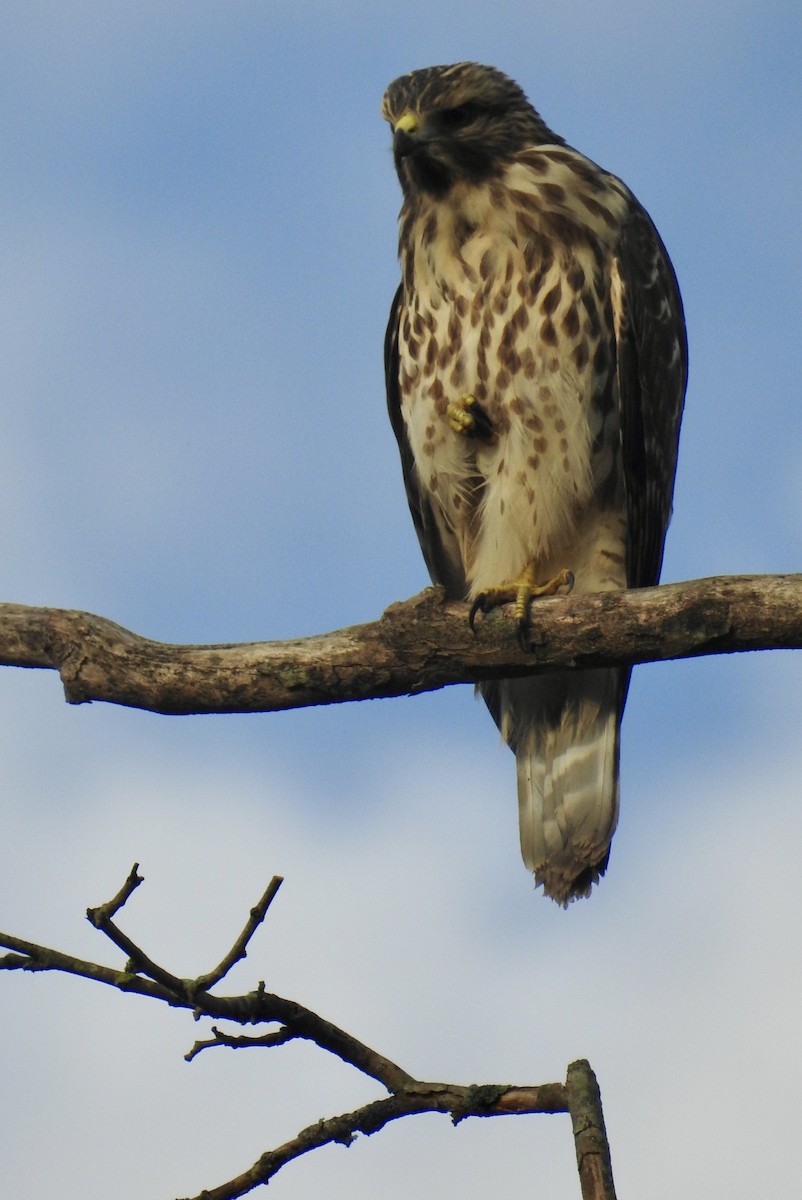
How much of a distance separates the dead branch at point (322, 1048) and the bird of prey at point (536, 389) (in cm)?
229

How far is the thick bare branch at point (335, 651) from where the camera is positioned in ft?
15.1

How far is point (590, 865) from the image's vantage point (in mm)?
6172

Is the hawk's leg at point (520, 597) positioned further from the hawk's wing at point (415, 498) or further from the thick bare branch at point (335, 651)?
the hawk's wing at point (415, 498)

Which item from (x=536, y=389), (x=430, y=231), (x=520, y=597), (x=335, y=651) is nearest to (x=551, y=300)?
(x=536, y=389)

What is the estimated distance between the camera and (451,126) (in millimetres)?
6281

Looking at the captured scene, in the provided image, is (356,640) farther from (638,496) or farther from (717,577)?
(638,496)

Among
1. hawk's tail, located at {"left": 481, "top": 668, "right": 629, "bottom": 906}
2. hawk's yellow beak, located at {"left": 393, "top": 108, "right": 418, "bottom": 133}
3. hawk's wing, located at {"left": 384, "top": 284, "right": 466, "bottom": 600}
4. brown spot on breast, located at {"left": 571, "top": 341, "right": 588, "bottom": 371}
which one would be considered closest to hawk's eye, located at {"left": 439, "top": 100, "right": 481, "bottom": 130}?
hawk's yellow beak, located at {"left": 393, "top": 108, "right": 418, "bottom": 133}

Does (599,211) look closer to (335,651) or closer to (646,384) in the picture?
(646,384)

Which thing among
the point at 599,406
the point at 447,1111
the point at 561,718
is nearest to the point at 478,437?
the point at 599,406

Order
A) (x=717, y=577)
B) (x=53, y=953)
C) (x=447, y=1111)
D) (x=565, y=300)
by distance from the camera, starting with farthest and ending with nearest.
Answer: (x=565, y=300) → (x=717, y=577) → (x=447, y=1111) → (x=53, y=953)

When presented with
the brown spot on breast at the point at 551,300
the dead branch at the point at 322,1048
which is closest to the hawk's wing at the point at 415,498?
the brown spot on breast at the point at 551,300

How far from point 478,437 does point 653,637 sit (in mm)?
1635

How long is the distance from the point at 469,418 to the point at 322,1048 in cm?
295

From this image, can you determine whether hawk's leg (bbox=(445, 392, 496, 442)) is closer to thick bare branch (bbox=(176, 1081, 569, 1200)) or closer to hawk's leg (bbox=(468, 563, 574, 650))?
hawk's leg (bbox=(468, 563, 574, 650))
